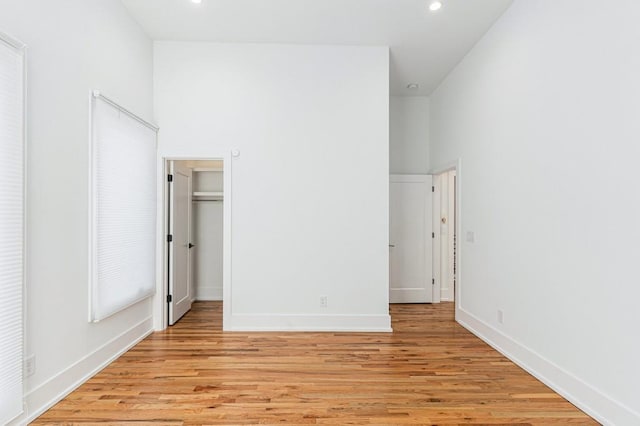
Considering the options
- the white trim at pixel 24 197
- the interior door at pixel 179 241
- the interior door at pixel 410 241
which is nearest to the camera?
the white trim at pixel 24 197

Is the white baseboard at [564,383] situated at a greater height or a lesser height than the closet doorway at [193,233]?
lesser

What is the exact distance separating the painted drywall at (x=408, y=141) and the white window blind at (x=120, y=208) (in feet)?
11.3

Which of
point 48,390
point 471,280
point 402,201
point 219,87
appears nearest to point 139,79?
point 219,87

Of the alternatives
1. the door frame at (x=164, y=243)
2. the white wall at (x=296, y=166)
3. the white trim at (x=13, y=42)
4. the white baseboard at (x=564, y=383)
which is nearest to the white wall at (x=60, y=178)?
the white trim at (x=13, y=42)

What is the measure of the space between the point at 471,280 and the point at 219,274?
367cm

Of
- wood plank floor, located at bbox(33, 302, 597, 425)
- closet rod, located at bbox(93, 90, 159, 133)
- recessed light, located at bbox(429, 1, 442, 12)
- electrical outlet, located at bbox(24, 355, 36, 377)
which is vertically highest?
recessed light, located at bbox(429, 1, 442, 12)

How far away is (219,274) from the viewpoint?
18.1 ft

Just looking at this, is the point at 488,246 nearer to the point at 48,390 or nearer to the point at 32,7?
the point at 48,390

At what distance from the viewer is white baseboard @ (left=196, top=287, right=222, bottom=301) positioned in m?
5.51

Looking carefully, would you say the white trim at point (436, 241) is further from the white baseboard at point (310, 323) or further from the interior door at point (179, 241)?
the interior door at point (179, 241)

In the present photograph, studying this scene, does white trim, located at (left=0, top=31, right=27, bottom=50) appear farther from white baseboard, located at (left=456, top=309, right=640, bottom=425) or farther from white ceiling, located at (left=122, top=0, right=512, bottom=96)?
white baseboard, located at (left=456, top=309, right=640, bottom=425)

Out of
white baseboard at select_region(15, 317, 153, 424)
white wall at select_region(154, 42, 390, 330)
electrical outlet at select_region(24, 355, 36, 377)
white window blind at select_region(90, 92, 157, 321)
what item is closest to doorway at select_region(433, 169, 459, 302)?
white wall at select_region(154, 42, 390, 330)

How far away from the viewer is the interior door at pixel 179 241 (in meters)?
4.19

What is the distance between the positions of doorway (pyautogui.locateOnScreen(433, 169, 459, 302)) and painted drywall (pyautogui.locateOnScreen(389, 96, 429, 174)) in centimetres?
42
